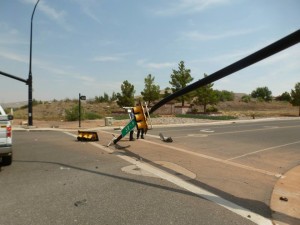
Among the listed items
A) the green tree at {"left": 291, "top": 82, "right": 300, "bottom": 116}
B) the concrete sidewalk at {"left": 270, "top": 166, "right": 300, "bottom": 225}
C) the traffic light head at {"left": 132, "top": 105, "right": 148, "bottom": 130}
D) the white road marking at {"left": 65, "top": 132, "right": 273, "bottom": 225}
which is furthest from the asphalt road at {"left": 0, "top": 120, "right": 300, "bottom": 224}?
the green tree at {"left": 291, "top": 82, "right": 300, "bottom": 116}

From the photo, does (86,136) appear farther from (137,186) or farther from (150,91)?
(150,91)

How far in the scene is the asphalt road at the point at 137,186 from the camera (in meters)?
5.32

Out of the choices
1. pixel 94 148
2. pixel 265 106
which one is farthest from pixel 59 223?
pixel 265 106

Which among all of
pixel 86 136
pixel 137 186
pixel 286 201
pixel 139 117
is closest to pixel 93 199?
pixel 137 186

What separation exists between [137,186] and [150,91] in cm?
4720

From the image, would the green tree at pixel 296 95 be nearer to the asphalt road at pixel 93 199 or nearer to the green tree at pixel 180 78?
the green tree at pixel 180 78

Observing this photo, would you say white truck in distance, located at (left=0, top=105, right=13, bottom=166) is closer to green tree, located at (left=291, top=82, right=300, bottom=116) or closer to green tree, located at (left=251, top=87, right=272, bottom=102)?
green tree, located at (left=291, top=82, right=300, bottom=116)

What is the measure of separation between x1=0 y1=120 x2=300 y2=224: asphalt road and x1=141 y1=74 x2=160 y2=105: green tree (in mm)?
41410

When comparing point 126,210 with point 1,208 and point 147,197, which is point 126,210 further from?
point 1,208

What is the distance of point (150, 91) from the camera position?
54094 millimetres

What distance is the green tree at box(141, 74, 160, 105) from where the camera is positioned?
5391cm

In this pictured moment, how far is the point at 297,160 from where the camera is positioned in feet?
39.1

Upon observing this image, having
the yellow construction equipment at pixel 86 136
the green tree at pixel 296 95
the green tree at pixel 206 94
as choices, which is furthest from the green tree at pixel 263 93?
the yellow construction equipment at pixel 86 136

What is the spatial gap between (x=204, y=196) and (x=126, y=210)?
184 centimetres
